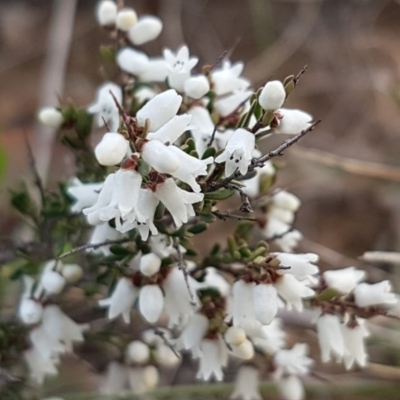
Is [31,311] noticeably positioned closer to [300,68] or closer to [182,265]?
[182,265]

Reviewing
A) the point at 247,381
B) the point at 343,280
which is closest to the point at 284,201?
the point at 343,280

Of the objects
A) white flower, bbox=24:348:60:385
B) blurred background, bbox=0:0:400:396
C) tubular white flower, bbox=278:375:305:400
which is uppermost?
A: blurred background, bbox=0:0:400:396

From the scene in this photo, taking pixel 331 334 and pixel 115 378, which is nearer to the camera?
pixel 331 334

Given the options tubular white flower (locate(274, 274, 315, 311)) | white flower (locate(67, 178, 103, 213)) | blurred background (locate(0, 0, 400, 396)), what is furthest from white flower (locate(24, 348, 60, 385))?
blurred background (locate(0, 0, 400, 396))

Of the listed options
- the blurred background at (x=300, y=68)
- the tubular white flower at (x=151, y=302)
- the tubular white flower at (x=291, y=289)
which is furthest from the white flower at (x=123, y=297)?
the blurred background at (x=300, y=68)

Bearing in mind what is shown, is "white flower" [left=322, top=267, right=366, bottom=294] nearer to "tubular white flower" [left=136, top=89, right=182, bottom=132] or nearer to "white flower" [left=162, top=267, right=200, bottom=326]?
"white flower" [left=162, top=267, right=200, bottom=326]
